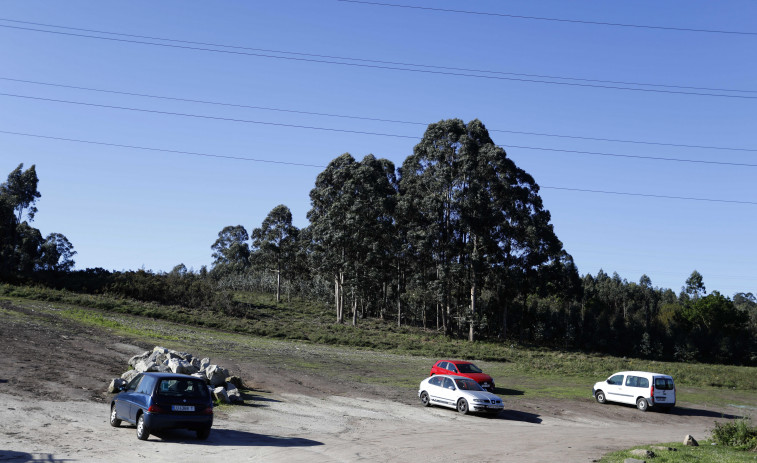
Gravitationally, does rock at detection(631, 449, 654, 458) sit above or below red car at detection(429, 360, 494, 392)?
above

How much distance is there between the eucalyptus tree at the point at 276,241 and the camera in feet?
295

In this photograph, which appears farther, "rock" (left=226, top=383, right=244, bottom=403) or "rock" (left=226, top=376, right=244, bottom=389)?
"rock" (left=226, top=376, right=244, bottom=389)

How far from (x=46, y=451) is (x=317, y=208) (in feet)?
206

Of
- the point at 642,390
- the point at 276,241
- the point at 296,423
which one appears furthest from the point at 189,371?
the point at 276,241

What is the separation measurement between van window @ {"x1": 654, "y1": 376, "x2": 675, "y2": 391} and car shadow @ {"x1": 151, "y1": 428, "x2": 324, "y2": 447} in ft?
63.7

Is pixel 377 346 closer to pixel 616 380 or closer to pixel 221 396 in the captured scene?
pixel 616 380

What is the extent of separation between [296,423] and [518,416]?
10.3 meters

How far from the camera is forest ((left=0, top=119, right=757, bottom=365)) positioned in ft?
205

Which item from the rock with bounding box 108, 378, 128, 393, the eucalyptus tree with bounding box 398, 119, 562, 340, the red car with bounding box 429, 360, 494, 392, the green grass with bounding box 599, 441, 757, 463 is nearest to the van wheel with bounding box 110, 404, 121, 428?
the rock with bounding box 108, 378, 128, 393

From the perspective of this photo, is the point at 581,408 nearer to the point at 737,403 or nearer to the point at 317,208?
the point at 737,403

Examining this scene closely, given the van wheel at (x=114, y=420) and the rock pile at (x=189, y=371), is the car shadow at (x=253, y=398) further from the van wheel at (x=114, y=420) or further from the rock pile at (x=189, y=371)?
the van wheel at (x=114, y=420)

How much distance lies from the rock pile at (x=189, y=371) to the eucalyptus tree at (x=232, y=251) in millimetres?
104781

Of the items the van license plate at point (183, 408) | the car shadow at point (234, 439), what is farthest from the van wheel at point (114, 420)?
the van license plate at point (183, 408)

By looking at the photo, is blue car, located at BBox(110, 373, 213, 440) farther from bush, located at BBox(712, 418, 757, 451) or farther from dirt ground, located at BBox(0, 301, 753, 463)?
bush, located at BBox(712, 418, 757, 451)
